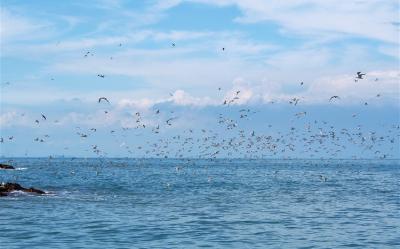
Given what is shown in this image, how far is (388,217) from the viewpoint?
4169 centimetres

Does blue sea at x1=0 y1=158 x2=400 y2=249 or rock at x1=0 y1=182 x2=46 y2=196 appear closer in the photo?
blue sea at x1=0 y1=158 x2=400 y2=249

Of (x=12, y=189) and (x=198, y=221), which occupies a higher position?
(x=12, y=189)

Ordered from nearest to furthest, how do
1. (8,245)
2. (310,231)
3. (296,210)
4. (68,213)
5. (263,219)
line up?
(8,245) < (310,231) < (263,219) < (68,213) < (296,210)

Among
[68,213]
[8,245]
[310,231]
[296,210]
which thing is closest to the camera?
[8,245]

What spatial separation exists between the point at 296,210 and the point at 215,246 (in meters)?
17.3

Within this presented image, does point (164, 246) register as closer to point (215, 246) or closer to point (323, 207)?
point (215, 246)

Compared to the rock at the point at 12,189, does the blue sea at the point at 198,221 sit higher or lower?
lower

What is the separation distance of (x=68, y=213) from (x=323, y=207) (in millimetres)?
20270

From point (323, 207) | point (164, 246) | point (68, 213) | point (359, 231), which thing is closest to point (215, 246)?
point (164, 246)

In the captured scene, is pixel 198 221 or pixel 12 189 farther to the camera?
pixel 12 189

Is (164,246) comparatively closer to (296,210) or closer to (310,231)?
(310,231)

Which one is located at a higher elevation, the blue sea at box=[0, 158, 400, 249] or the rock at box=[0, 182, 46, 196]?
the rock at box=[0, 182, 46, 196]

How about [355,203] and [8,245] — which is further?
[355,203]

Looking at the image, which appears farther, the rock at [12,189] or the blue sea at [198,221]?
the rock at [12,189]
